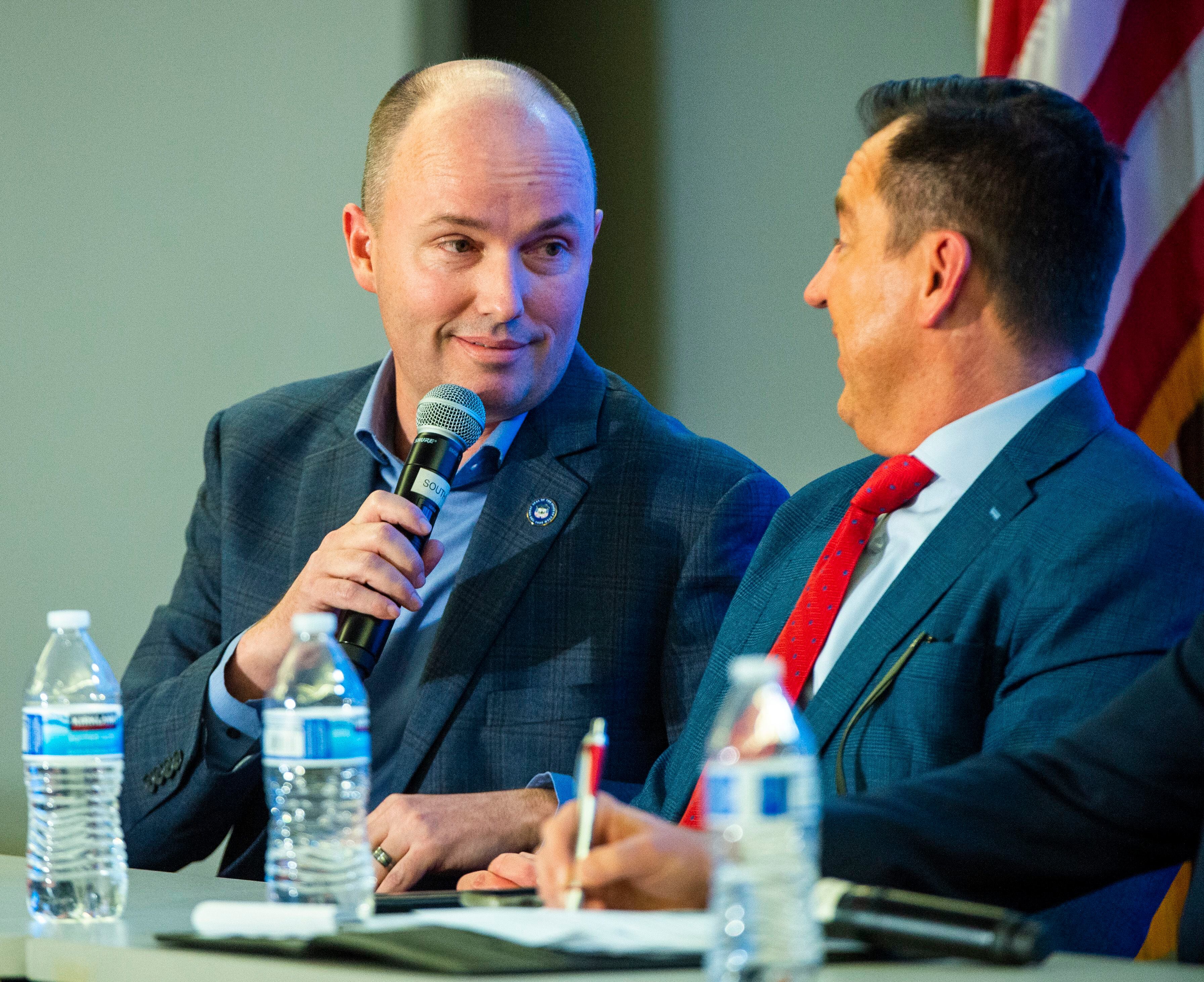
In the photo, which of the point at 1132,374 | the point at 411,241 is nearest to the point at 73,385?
the point at 411,241

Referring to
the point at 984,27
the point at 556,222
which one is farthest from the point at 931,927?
the point at 984,27

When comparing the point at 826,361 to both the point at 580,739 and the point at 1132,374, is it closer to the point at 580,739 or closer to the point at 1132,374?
the point at 1132,374

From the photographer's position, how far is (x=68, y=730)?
4.82 feet

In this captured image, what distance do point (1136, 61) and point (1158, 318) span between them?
46 cm

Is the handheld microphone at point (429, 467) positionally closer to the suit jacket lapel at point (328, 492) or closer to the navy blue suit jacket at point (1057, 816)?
the suit jacket lapel at point (328, 492)

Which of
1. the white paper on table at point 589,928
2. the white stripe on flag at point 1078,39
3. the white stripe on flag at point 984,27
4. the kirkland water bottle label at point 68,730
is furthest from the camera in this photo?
the white stripe on flag at point 984,27

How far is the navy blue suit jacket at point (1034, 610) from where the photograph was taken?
5.02ft

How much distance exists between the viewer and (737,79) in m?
3.35

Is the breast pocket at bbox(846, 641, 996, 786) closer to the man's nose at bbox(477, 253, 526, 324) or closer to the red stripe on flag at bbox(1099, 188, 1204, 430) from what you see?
the man's nose at bbox(477, 253, 526, 324)

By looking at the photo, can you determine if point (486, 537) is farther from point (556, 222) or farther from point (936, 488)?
point (936, 488)

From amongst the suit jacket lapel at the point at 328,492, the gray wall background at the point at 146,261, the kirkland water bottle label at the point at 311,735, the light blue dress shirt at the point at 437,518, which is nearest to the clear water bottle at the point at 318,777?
the kirkland water bottle label at the point at 311,735

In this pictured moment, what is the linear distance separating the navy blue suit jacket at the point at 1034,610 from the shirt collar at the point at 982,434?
0.13 ft

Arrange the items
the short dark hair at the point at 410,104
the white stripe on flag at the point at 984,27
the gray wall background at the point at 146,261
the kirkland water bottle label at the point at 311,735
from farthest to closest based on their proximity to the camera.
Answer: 1. the gray wall background at the point at 146,261
2. the white stripe on flag at the point at 984,27
3. the short dark hair at the point at 410,104
4. the kirkland water bottle label at the point at 311,735

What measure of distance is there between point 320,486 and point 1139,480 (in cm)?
138
